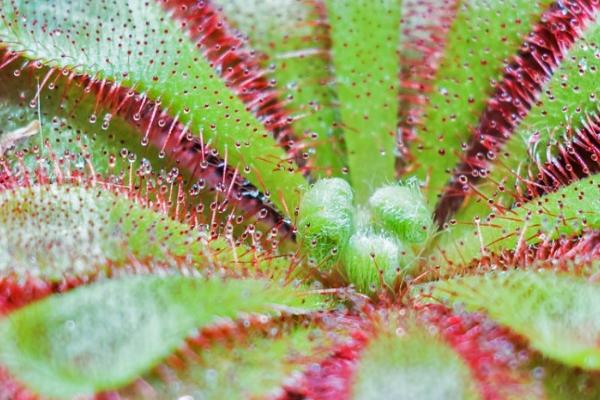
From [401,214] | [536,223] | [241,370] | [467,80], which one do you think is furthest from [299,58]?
[241,370]

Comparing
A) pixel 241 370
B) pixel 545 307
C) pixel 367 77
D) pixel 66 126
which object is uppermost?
pixel 367 77

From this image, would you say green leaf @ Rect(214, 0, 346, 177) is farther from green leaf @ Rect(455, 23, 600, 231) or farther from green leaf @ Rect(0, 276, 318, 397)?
green leaf @ Rect(0, 276, 318, 397)

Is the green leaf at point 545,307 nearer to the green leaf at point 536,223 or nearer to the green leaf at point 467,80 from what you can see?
the green leaf at point 536,223

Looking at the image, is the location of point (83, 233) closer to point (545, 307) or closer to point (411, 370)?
point (411, 370)

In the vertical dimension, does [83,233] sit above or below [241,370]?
above

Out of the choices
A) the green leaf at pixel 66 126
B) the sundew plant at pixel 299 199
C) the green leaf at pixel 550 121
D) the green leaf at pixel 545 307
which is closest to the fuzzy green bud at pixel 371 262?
the sundew plant at pixel 299 199

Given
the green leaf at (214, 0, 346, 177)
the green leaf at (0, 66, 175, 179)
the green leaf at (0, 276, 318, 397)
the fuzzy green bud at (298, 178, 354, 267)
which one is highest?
the green leaf at (214, 0, 346, 177)

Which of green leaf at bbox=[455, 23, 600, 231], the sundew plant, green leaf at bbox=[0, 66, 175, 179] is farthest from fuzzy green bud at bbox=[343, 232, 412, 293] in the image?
green leaf at bbox=[0, 66, 175, 179]

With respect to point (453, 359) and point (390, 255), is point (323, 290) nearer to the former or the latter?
point (390, 255)
